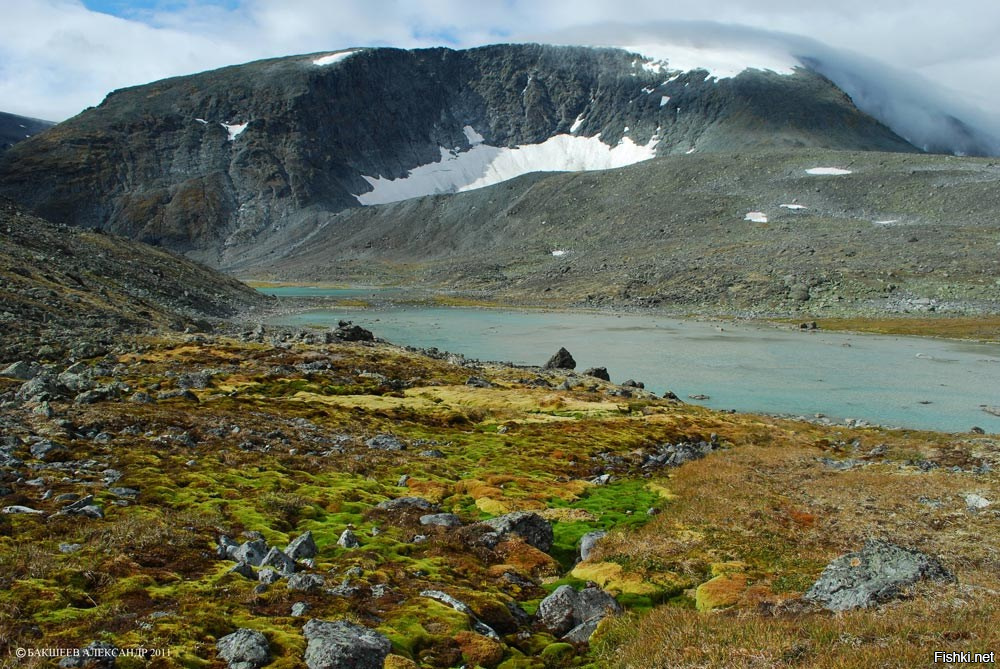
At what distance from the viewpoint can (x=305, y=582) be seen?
35.4 feet

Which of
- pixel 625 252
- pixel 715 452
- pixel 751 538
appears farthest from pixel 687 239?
pixel 751 538

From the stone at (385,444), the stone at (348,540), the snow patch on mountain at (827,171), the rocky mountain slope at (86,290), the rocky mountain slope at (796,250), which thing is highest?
the snow patch on mountain at (827,171)

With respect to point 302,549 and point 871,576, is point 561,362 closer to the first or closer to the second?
point 302,549

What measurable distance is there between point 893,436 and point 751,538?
81.0 ft

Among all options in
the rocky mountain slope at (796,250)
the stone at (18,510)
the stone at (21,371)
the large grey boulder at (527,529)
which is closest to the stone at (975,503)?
the large grey boulder at (527,529)

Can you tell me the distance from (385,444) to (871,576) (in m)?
18.3

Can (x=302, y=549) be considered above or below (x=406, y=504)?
above

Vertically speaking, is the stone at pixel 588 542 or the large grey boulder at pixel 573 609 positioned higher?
the large grey boulder at pixel 573 609

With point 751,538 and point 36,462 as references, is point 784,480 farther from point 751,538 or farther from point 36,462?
point 36,462

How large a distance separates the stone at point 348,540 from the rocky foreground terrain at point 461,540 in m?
0.04

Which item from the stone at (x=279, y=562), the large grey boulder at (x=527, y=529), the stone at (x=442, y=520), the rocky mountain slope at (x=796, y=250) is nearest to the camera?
the stone at (x=279, y=562)

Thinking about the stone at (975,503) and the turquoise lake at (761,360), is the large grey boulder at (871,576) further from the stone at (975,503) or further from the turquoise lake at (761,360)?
the turquoise lake at (761,360)

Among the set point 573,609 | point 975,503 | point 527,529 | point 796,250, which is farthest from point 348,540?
point 796,250

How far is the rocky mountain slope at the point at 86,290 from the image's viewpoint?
137ft
